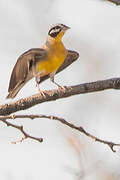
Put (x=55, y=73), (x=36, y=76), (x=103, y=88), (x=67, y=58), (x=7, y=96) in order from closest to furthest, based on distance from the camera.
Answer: (x=103, y=88), (x=7, y=96), (x=36, y=76), (x=55, y=73), (x=67, y=58)

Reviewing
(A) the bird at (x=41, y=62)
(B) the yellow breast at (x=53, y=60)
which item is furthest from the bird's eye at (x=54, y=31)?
(B) the yellow breast at (x=53, y=60)

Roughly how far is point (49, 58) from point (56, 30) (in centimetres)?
76

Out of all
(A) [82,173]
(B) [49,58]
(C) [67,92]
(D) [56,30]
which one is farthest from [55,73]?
(A) [82,173]

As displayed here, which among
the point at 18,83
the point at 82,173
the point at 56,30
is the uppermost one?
the point at 56,30

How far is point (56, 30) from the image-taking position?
5.86 m

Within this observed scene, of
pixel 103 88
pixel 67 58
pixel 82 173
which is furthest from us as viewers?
pixel 67 58

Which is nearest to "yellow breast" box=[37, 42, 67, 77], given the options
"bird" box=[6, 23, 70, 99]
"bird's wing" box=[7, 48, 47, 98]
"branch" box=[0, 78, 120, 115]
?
"bird" box=[6, 23, 70, 99]

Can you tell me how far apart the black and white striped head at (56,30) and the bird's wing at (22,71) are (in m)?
0.90

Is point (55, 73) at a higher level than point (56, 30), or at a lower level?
lower

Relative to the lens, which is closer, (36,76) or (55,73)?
(36,76)

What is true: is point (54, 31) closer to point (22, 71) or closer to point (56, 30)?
point (56, 30)

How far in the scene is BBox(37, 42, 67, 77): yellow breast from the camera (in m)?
5.05

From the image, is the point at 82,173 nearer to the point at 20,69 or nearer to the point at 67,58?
the point at 20,69

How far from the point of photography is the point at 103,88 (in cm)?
346
